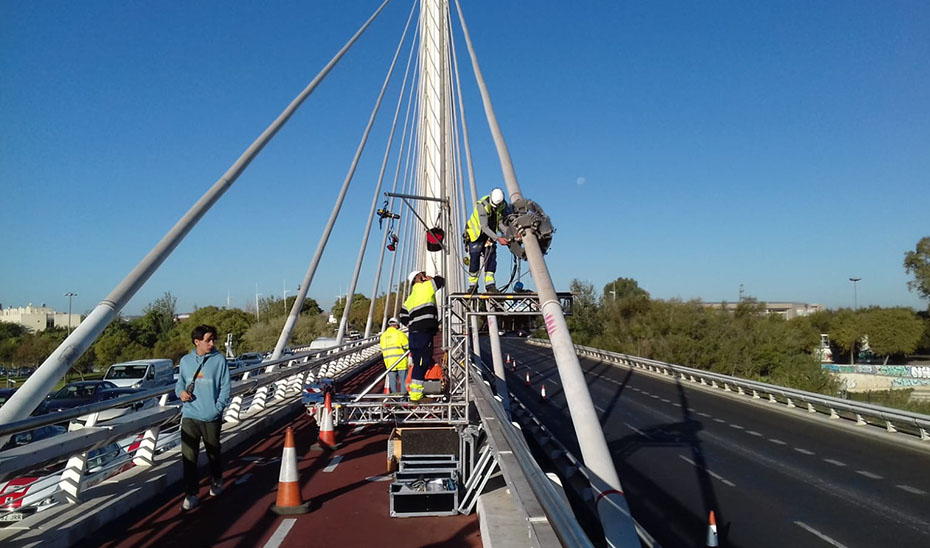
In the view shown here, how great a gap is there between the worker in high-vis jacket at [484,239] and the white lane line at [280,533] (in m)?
5.34

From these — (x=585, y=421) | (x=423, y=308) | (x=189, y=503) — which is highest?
(x=423, y=308)

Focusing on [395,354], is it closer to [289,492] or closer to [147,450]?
[147,450]

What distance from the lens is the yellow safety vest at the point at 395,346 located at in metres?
12.8

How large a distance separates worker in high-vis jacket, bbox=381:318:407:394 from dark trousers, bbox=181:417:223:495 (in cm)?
512

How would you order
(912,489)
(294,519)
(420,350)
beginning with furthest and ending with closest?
1. (912,489)
2. (420,350)
3. (294,519)

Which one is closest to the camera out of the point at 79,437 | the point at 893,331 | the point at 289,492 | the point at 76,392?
the point at 79,437

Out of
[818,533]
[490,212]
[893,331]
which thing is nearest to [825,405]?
[818,533]

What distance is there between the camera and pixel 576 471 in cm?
1379

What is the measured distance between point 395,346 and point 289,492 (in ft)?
18.0

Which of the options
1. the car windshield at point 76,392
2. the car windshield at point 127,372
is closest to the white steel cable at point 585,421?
the car windshield at point 76,392

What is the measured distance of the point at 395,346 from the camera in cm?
1283

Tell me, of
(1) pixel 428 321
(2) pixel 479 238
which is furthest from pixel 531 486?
(2) pixel 479 238

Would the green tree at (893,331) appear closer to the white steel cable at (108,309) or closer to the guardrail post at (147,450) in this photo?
A: the white steel cable at (108,309)

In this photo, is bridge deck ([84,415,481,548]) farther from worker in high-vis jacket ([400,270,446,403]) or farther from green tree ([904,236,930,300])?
green tree ([904,236,930,300])
